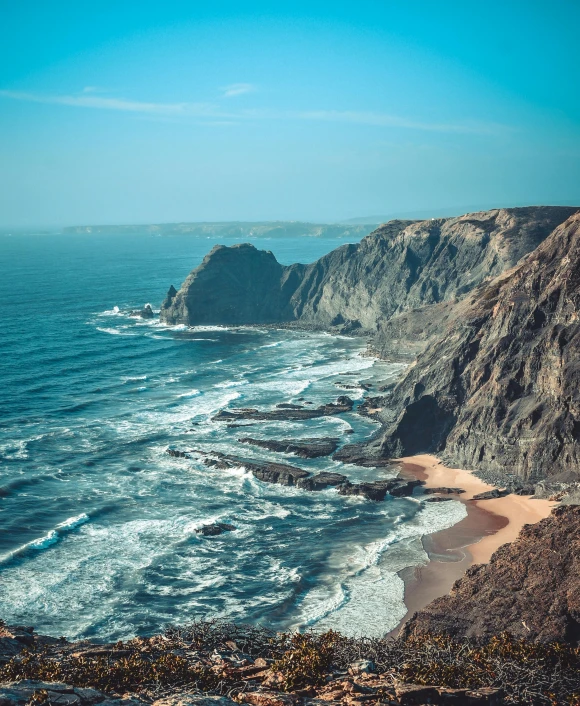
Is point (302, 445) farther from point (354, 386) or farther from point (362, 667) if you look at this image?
point (362, 667)

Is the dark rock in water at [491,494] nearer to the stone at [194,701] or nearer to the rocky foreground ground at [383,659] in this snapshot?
the rocky foreground ground at [383,659]

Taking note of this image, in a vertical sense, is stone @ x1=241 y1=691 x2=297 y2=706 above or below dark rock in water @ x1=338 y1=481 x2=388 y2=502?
above

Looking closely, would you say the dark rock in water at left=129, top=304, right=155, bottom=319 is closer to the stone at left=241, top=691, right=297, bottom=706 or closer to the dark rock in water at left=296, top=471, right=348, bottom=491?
the dark rock in water at left=296, top=471, right=348, bottom=491

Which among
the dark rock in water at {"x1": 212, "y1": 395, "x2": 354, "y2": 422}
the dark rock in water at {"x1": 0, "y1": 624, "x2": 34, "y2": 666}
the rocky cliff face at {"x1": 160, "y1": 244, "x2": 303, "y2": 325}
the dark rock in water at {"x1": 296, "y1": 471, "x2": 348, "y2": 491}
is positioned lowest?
the dark rock in water at {"x1": 296, "y1": 471, "x2": 348, "y2": 491}

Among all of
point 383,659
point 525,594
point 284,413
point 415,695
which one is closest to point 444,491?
point 284,413

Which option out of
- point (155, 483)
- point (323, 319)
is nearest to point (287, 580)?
point (155, 483)

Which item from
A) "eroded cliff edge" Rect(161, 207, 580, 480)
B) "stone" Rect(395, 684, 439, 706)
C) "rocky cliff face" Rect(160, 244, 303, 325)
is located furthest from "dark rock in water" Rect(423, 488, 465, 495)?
"rocky cliff face" Rect(160, 244, 303, 325)
